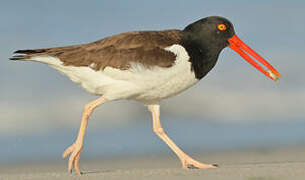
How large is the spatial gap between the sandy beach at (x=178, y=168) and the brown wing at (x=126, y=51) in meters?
1.74

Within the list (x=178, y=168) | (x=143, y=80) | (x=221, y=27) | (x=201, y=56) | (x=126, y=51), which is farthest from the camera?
(x=221, y=27)

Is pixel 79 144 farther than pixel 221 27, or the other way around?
pixel 221 27

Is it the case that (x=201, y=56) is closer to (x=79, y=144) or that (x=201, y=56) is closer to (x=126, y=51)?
(x=126, y=51)

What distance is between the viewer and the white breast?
791cm

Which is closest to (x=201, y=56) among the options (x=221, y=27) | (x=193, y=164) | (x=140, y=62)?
(x=221, y=27)

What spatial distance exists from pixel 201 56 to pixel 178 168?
6.25 feet

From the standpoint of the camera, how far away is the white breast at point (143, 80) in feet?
26.0

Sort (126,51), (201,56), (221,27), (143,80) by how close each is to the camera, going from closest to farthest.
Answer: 1. (143,80)
2. (126,51)
3. (201,56)
4. (221,27)

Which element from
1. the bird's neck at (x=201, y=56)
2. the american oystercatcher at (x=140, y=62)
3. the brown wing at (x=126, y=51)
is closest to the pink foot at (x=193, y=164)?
the american oystercatcher at (x=140, y=62)

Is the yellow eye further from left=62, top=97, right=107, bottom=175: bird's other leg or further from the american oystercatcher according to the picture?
left=62, top=97, right=107, bottom=175: bird's other leg

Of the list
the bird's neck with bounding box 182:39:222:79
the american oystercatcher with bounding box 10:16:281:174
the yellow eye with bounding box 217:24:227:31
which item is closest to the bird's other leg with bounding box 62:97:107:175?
the american oystercatcher with bounding box 10:16:281:174

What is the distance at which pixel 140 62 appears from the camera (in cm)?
796

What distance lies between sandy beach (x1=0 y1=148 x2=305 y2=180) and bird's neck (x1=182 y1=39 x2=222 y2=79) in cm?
164

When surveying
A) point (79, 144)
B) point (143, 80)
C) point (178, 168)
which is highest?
point (143, 80)
